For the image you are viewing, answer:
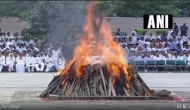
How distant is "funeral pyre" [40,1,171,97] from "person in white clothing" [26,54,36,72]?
8437mm

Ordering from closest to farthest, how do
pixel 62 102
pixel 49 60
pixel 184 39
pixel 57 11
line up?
pixel 62 102 → pixel 57 11 → pixel 49 60 → pixel 184 39

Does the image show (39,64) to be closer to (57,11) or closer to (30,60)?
(30,60)

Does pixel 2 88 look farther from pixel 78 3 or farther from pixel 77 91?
pixel 78 3

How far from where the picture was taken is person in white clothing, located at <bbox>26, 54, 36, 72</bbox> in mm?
22250

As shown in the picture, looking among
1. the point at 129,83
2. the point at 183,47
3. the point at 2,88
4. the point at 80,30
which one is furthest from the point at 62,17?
the point at 183,47

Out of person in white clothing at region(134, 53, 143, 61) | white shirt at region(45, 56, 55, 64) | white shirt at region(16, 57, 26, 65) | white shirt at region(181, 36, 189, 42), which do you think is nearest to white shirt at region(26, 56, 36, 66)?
white shirt at region(16, 57, 26, 65)

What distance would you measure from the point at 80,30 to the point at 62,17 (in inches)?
23.6

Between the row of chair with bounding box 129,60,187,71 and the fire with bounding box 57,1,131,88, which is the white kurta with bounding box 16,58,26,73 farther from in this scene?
the fire with bounding box 57,1,131,88

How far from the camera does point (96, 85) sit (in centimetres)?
1355

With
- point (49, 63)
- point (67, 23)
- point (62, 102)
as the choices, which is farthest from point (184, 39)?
point (62, 102)

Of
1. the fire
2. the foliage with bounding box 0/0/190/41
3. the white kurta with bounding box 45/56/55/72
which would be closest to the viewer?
the foliage with bounding box 0/0/190/41

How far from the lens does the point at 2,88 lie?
1614cm

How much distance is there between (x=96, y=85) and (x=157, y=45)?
12.0 meters

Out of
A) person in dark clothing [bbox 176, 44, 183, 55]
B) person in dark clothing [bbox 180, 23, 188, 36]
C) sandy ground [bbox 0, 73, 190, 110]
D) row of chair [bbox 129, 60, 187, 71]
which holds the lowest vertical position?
sandy ground [bbox 0, 73, 190, 110]
